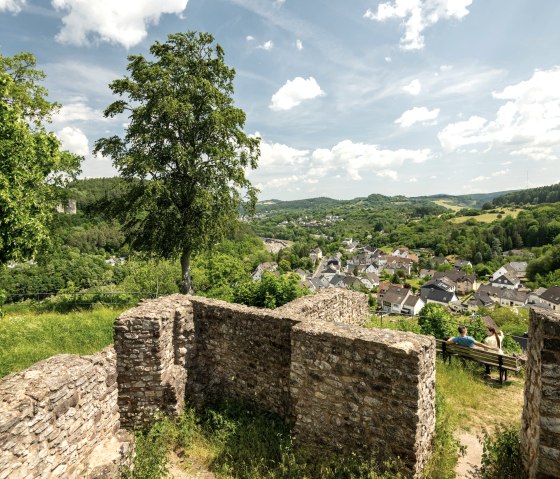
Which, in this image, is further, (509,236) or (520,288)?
(509,236)

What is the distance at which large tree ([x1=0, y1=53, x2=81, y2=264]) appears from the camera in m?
10.7

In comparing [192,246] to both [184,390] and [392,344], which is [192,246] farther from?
[392,344]

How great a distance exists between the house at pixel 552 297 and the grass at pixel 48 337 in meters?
90.5

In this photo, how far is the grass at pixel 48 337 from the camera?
9820 mm

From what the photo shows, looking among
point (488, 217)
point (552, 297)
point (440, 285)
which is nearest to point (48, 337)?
point (552, 297)

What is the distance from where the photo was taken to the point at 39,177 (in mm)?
11766

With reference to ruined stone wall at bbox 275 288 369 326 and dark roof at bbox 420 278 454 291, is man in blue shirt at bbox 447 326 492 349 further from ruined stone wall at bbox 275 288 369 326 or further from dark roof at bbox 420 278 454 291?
dark roof at bbox 420 278 454 291

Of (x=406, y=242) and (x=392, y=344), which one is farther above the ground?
(x=392, y=344)

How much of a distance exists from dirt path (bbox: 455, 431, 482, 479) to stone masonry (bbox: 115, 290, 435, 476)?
74 centimetres

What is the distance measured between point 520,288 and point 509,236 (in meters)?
42.0

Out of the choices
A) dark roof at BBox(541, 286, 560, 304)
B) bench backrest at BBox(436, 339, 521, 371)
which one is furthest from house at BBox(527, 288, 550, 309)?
bench backrest at BBox(436, 339, 521, 371)

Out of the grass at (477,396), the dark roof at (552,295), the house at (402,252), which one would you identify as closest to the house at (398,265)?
the house at (402,252)

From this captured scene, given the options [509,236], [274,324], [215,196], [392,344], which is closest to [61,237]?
[215,196]

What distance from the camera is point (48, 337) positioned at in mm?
11273
